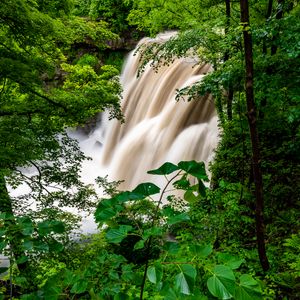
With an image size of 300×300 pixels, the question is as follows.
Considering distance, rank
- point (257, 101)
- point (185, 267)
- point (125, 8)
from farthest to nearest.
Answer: point (125, 8) → point (257, 101) → point (185, 267)

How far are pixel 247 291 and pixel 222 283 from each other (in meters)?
0.12

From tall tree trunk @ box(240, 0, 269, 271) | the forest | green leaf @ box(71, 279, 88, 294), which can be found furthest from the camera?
the forest

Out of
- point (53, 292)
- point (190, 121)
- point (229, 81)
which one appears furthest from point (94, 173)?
point (53, 292)

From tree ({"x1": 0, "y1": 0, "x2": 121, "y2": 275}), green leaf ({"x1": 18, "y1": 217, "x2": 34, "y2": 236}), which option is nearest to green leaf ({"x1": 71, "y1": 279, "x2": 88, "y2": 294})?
green leaf ({"x1": 18, "y1": 217, "x2": 34, "y2": 236})

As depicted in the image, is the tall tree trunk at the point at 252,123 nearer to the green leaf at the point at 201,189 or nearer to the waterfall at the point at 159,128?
the green leaf at the point at 201,189

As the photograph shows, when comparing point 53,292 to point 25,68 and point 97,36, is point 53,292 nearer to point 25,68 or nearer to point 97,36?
point 25,68

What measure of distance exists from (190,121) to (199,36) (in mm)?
6209

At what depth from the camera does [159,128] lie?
12281mm

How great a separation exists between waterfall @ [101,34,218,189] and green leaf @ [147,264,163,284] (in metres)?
8.78

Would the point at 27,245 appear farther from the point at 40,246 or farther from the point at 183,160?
the point at 183,160

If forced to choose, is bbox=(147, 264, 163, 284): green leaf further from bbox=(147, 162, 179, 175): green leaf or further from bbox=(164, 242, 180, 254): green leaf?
bbox=(147, 162, 179, 175): green leaf

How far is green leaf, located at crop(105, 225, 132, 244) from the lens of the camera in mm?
1168

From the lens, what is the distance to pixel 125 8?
1831 cm

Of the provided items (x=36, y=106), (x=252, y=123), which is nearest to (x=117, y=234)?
(x=252, y=123)
